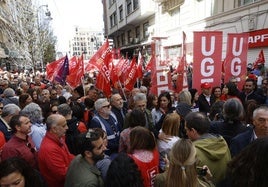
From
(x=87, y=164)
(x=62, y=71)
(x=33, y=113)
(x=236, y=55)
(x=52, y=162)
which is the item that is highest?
(x=236, y=55)

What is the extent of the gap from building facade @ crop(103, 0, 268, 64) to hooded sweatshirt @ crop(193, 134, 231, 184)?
8.17 meters

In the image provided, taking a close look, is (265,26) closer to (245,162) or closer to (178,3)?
(178,3)

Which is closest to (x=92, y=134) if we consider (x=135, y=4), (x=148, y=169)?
(x=148, y=169)

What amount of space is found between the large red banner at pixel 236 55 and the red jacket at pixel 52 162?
493cm

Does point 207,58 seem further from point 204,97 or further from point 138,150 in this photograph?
point 138,150

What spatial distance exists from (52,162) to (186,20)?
18.0m

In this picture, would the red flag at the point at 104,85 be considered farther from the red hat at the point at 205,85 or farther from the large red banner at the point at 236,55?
the large red banner at the point at 236,55

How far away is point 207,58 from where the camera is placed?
5941 mm

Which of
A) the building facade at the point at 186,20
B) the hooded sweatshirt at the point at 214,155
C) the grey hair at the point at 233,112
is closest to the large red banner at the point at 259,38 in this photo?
the building facade at the point at 186,20

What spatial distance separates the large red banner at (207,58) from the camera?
581 cm

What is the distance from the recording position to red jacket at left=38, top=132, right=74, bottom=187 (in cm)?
296

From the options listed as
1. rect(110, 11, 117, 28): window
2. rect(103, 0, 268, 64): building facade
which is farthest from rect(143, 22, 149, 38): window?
rect(110, 11, 117, 28): window

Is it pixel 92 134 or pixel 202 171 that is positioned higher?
pixel 92 134

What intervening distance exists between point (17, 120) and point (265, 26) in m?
12.3
